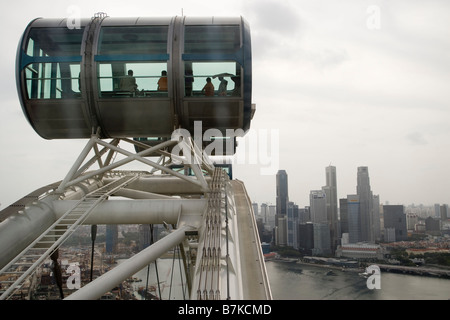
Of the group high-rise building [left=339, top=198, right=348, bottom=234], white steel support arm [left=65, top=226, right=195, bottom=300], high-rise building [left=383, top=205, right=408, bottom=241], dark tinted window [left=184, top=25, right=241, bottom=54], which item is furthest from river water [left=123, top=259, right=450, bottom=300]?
white steel support arm [left=65, top=226, right=195, bottom=300]

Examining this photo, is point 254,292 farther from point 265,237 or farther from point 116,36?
point 265,237

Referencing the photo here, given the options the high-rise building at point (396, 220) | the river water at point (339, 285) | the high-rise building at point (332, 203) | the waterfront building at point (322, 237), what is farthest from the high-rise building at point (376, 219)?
the waterfront building at point (322, 237)

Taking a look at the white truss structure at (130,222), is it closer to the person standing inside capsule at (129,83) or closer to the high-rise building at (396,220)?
the person standing inside capsule at (129,83)

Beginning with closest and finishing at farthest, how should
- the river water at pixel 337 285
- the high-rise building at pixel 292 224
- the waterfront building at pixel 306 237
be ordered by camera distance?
the river water at pixel 337 285 → the waterfront building at pixel 306 237 → the high-rise building at pixel 292 224

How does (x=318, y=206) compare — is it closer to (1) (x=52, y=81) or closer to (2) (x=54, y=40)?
(1) (x=52, y=81)

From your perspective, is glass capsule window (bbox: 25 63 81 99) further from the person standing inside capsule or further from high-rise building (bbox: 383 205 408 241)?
high-rise building (bbox: 383 205 408 241)
